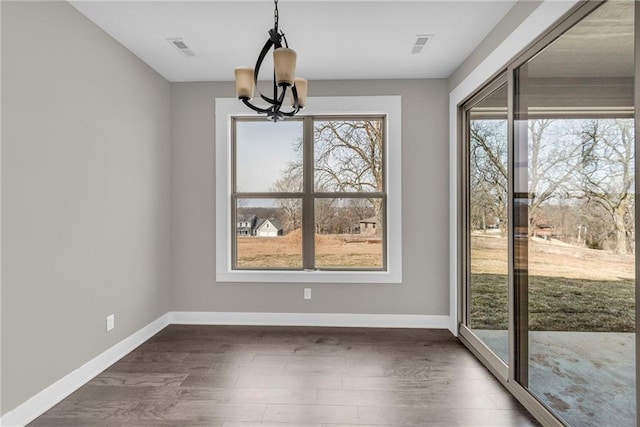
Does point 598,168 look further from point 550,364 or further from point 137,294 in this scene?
point 137,294

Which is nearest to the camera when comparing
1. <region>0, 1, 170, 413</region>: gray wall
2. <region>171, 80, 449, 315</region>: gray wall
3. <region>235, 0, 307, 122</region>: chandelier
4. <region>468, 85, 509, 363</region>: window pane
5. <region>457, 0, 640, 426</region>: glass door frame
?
<region>457, 0, 640, 426</region>: glass door frame

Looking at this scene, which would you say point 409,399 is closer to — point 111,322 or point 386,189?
point 386,189

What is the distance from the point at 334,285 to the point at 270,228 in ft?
3.09

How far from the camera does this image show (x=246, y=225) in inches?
164

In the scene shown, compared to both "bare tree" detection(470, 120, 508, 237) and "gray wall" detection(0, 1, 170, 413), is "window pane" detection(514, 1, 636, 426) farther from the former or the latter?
"gray wall" detection(0, 1, 170, 413)

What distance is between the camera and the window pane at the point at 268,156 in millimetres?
4113

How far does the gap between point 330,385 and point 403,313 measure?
154cm

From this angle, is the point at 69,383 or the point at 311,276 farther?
the point at 311,276

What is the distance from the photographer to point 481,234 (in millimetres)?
3223

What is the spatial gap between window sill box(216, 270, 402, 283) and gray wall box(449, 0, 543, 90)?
2064 millimetres

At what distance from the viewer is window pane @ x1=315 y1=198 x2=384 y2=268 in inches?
161

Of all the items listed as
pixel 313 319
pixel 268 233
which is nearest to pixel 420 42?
pixel 268 233

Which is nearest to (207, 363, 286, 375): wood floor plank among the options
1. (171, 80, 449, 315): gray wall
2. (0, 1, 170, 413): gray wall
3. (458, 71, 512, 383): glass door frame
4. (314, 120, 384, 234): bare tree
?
(0, 1, 170, 413): gray wall

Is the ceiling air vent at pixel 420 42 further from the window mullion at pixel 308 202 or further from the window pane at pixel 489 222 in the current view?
the window mullion at pixel 308 202
